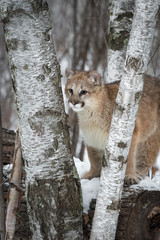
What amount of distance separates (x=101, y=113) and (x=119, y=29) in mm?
1274

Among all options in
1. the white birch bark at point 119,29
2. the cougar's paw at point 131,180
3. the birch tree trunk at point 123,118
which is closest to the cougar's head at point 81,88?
the white birch bark at point 119,29

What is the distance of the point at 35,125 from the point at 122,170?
0.92m

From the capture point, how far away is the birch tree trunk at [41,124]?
296cm

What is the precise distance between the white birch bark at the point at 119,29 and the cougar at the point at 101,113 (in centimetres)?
42

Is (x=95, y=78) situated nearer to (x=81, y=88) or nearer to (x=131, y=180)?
(x=81, y=88)

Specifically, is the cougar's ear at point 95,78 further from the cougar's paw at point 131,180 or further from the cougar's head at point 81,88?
the cougar's paw at point 131,180

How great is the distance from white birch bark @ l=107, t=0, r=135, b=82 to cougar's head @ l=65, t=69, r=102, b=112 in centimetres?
47

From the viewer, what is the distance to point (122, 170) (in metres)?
3.13

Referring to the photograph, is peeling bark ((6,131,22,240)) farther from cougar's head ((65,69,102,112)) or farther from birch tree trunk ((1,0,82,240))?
cougar's head ((65,69,102,112))

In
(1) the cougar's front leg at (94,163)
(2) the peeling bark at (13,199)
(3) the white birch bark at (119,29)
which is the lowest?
(1) the cougar's front leg at (94,163)

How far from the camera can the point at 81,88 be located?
4.56 meters

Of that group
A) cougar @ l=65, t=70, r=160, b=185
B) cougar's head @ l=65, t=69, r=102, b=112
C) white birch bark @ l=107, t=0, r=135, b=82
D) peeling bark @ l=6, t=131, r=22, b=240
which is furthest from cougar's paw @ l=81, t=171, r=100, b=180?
white birch bark @ l=107, t=0, r=135, b=82

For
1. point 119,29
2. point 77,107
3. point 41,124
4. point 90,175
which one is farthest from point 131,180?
point 119,29

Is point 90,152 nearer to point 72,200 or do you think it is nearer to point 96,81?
point 96,81
